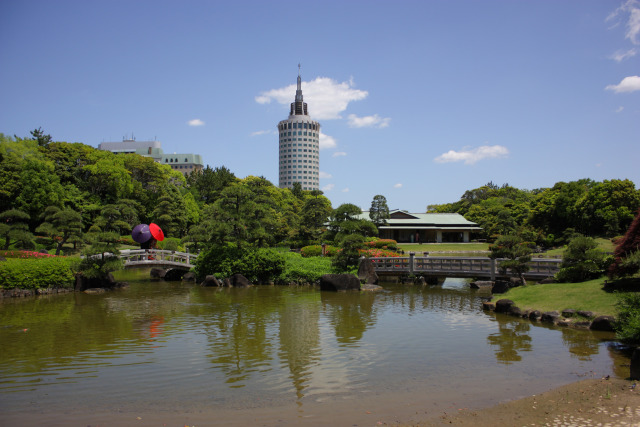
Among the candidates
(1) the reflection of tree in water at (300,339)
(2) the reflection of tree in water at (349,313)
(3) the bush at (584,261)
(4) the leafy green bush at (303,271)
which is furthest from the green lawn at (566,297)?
(4) the leafy green bush at (303,271)

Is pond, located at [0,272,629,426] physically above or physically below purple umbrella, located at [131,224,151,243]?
below

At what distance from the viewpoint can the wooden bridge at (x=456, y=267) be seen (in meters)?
23.4

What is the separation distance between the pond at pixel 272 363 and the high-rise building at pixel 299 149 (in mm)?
157891

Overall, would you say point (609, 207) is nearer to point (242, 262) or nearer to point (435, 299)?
point (435, 299)

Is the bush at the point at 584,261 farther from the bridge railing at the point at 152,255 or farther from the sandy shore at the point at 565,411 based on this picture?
the bridge railing at the point at 152,255

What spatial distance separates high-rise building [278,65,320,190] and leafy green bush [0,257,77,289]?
151 meters

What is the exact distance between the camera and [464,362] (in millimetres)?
11289

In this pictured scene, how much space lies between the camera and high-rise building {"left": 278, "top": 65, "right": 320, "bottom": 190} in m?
176

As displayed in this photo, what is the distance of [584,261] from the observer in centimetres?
1894

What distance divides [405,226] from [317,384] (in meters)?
48.6

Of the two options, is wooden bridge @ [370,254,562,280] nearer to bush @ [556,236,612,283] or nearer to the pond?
bush @ [556,236,612,283]

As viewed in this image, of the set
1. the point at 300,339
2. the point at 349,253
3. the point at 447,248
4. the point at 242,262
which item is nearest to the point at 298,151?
the point at 447,248

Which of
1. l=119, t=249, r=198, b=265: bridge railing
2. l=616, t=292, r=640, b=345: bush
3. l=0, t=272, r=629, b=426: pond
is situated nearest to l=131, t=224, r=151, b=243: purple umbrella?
l=119, t=249, r=198, b=265: bridge railing

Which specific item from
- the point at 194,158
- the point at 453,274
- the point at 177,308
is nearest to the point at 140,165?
the point at 177,308
